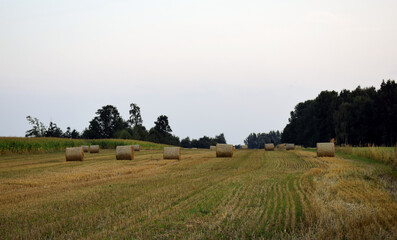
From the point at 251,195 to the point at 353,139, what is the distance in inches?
2693

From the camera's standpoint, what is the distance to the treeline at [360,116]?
64.4m

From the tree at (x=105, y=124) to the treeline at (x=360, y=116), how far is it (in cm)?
5699

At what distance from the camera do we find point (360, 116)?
70125mm

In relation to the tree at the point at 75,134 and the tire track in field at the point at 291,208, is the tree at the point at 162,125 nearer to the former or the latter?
the tree at the point at 75,134

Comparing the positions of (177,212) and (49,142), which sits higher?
(49,142)

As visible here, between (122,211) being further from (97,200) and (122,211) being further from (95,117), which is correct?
(95,117)

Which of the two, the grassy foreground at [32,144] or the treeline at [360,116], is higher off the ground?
the treeline at [360,116]

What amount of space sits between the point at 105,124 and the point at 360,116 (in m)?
71.5

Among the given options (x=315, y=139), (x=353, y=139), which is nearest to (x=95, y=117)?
(x=315, y=139)

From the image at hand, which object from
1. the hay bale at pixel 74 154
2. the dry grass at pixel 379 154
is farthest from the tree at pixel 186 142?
the hay bale at pixel 74 154

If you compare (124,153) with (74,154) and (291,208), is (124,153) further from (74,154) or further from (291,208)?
(291,208)

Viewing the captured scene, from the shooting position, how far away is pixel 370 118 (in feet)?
226

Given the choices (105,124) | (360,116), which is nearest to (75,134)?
(105,124)

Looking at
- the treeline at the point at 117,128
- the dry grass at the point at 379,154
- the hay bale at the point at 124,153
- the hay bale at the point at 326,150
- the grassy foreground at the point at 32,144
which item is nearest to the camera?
the dry grass at the point at 379,154
